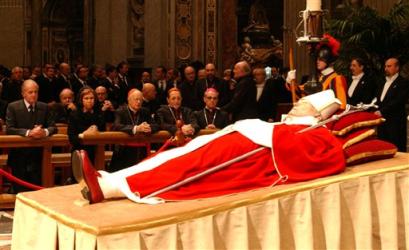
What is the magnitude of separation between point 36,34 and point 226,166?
58.1ft

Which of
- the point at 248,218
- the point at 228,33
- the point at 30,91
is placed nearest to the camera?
the point at 248,218

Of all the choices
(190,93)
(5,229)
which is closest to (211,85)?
(190,93)

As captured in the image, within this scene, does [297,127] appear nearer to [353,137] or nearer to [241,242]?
[353,137]

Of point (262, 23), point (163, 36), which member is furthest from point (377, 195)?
point (262, 23)

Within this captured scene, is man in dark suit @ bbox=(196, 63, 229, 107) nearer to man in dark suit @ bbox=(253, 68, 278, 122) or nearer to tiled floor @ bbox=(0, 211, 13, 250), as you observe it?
man in dark suit @ bbox=(253, 68, 278, 122)

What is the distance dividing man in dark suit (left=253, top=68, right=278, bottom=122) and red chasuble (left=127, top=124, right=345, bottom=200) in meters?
Result: 5.81

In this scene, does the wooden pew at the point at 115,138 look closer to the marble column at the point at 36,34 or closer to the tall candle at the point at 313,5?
the tall candle at the point at 313,5

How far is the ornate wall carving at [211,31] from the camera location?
19797 millimetres

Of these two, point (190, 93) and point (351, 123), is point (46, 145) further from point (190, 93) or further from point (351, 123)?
point (190, 93)

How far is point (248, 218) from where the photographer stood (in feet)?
19.7

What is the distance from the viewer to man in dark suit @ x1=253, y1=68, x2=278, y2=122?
1270cm

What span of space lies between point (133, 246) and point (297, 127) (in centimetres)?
204

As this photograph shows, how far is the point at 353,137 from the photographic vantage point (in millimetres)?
7180

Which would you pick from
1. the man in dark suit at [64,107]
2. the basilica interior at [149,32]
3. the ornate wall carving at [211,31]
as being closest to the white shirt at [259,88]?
the man in dark suit at [64,107]
